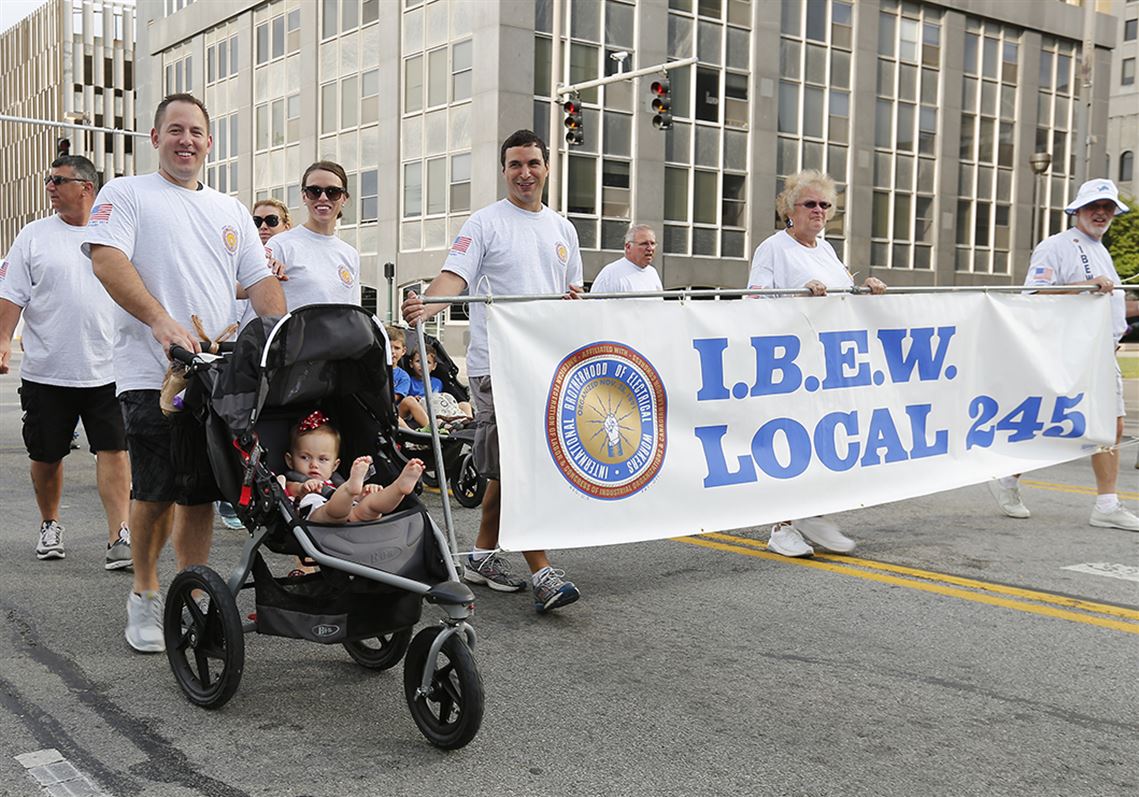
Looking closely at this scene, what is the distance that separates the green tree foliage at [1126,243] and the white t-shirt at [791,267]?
54.2 metres

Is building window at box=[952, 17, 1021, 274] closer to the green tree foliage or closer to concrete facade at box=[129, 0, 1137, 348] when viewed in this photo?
concrete facade at box=[129, 0, 1137, 348]

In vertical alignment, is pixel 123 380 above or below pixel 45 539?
above

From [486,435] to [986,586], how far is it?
8.62 ft

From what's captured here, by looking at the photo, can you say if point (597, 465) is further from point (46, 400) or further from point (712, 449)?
point (46, 400)

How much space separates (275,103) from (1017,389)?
39.7m

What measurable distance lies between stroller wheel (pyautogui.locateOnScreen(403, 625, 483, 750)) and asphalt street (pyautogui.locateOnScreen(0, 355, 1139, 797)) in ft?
0.28

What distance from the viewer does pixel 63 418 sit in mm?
6578

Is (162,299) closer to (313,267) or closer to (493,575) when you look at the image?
(493,575)

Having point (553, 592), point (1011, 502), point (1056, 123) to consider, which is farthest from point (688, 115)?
point (553, 592)

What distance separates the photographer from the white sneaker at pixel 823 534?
682 centimetres

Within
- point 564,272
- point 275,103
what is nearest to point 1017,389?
point 564,272

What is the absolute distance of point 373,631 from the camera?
3977 millimetres

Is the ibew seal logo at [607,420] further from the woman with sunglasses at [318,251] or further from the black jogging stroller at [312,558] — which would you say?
the woman with sunglasses at [318,251]

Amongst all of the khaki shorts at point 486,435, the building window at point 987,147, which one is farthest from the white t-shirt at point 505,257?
the building window at point 987,147
